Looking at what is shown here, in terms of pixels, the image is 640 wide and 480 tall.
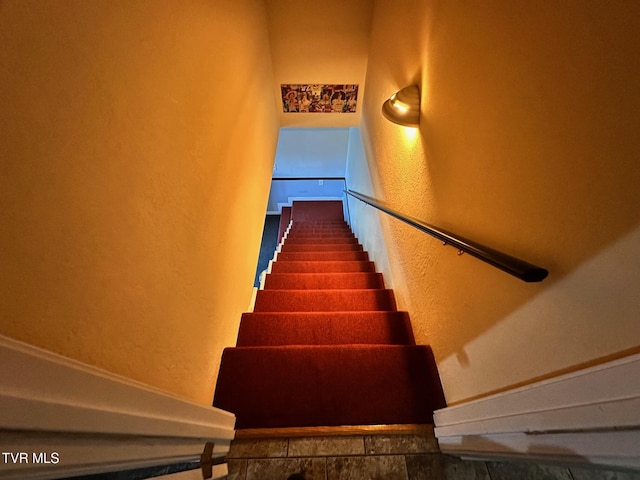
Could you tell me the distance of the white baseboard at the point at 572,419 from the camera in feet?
1.50

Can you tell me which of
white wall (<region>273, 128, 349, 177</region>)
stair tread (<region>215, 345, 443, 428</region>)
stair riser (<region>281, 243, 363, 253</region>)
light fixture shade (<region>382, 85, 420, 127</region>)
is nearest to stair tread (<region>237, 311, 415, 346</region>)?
stair tread (<region>215, 345, 443, 428</region>)

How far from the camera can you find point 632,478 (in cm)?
70

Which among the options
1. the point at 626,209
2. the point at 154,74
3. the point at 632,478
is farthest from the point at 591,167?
the point at 154,74

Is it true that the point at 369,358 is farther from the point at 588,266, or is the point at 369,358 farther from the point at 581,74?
the point at 581,74

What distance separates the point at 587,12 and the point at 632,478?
1142 millimetres

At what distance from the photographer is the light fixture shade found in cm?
134

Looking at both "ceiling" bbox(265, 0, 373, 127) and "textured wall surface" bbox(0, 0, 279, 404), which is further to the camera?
"ceiling" bbox(265, 0, 373, 127)

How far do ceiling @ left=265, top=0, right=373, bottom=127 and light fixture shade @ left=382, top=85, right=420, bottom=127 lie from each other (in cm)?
184

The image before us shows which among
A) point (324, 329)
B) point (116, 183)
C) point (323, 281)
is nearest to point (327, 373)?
point (324, 329)

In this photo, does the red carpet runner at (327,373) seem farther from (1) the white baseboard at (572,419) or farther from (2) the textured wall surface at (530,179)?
(1) the white baseboard at (572,419)

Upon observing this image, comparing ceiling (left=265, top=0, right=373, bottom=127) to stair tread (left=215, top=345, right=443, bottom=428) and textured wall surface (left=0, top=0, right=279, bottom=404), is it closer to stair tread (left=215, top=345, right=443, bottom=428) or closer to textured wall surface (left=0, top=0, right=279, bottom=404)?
textured wall surface (left=0, top=0, right=279, bottom=404)

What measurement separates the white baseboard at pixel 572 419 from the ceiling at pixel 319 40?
3.18 meters

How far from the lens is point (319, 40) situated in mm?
2768

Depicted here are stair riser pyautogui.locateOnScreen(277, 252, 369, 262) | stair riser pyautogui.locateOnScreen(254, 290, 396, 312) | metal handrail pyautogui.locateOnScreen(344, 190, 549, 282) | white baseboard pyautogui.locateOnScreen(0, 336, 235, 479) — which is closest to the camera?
white baseboard pyautogui.locateOnScreen(0, 336, 235, 479)
